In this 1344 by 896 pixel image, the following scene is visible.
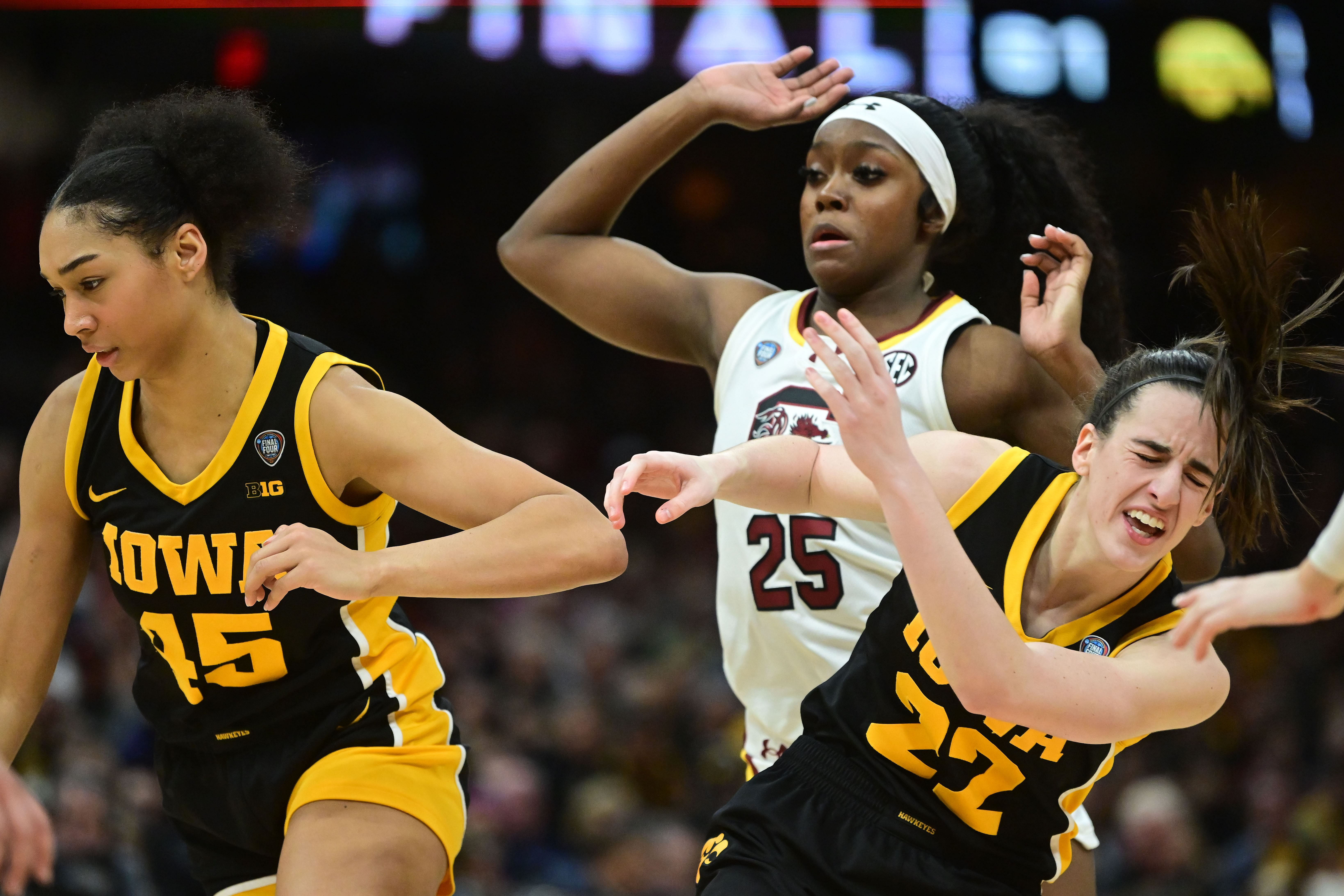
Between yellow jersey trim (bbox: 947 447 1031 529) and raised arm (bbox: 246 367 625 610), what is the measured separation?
610mm

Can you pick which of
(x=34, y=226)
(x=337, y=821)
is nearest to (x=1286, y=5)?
(x=337, y=821)

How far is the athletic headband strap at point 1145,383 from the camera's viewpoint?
258 cm

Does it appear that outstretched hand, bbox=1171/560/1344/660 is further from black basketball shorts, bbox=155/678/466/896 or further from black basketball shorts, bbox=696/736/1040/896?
black basketball shorts, bbox=155/678/466/896

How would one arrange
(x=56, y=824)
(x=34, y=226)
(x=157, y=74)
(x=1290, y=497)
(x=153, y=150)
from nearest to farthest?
(x=153, y=150), (x=56, y=824), (x=157, y=74), (x=1290, y=497), (x=34, y=226)

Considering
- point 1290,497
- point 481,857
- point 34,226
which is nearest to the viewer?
point 481,857

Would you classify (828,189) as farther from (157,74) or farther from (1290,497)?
(1290,497)

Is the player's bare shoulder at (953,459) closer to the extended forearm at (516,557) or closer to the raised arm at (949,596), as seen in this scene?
the raised arm at (949,596)

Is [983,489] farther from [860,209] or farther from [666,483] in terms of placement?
[860,209]

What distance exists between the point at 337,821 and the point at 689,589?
6.15 m

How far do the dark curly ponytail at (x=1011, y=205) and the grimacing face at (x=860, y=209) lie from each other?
0.15 m

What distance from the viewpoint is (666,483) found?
253 centimetres

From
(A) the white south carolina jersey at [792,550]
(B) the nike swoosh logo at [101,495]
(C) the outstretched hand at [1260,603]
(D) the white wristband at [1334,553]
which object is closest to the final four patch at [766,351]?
(A) the white south carolina jersey at [792,550]

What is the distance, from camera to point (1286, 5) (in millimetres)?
7266

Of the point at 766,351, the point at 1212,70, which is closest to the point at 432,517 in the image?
the point at 766,351
